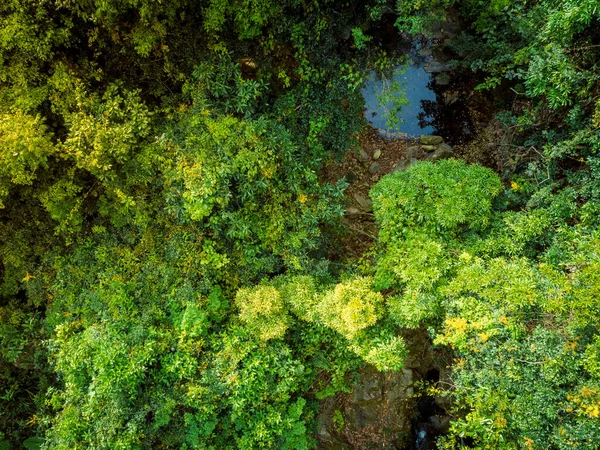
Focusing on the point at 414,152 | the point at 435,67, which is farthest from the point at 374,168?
the point at 435,67

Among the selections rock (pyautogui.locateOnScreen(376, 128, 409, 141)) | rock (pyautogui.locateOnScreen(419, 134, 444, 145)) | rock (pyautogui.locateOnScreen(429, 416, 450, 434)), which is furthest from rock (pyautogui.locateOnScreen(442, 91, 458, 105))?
rock (pyautogui.locateOnScreen(429, 416, 450, 434))

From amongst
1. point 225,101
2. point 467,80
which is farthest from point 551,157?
point 225,101

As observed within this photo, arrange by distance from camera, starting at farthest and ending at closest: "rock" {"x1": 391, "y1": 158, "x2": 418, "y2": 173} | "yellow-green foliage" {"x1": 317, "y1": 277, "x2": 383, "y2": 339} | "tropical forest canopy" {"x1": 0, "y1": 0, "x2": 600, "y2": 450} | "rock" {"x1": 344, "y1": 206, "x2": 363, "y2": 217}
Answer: "rock" {"x1": 391, "y1": 158, "x2": 418, "y2": 173} < "rock" {"x1": 344, "y1": 206, "x2": 363, "y2": 217} < "yellow-green foliage" {"x1": 317, "y1": 277, "x2": 383, "y2": 339} < "tropical forest canopy" {"x1": 0, "y1": 0, "x2": 600, "y2": 450}

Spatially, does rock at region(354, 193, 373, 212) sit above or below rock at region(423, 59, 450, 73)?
below

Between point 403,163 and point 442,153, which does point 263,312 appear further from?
point 442,153

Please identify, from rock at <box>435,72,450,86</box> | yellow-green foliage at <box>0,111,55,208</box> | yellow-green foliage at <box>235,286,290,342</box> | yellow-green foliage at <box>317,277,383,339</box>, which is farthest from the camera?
rock at <box>435,72,450,86</box>

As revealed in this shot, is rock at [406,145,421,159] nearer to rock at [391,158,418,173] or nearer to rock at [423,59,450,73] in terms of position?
rock at [391,158,418,173]
